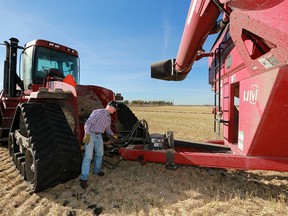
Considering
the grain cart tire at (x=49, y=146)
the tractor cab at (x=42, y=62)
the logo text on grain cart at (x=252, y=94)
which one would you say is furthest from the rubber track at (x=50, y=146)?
the logo text on grain cart at (x=252, y=94)

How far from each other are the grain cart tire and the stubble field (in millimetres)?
295

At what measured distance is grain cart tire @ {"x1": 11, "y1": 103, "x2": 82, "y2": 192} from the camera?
3582mm

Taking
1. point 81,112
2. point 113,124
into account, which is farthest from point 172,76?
point 81,112

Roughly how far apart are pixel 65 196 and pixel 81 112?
1868mm

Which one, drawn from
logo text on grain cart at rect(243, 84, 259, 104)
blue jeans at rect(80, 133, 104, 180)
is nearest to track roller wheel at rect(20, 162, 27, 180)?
blue jeans at rect(80, 133, 104, 180)

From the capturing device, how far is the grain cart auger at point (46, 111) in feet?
12.0

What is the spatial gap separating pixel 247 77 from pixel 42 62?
14.6ft

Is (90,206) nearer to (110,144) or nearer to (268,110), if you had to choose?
(110,144)

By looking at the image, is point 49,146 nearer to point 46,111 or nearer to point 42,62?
point 46,111

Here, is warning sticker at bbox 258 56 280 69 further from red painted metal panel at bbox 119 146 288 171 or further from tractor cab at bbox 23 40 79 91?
tractor cab at bbox 23 40 79 91

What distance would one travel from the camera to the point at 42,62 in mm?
5797

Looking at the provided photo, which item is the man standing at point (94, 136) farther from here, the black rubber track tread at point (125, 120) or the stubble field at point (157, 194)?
the black rubber track tread at point (125, 120)

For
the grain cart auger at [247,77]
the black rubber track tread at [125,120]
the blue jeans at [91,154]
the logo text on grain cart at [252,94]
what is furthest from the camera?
Result: the black rubber track tread at [125,120]

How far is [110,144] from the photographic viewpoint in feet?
16.2
